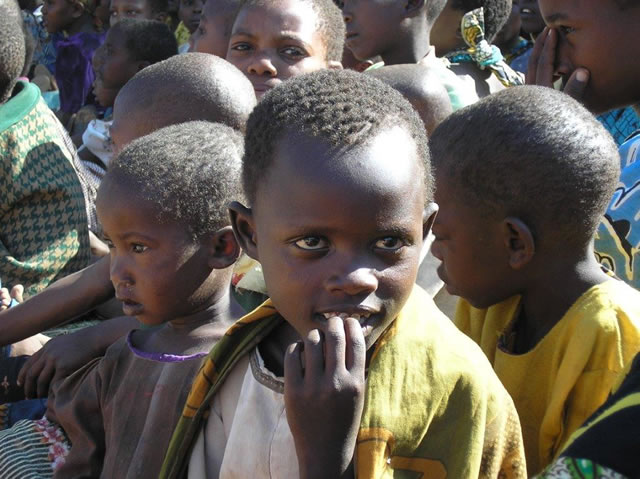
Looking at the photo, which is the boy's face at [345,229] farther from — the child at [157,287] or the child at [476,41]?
the child at [476,41]

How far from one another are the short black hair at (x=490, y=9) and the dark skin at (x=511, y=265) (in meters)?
3.25

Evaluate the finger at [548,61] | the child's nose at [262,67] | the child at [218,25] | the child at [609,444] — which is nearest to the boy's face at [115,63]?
the child at [218,25]

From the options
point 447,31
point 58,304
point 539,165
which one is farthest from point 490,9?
point 539,165

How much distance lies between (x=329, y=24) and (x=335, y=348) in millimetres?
2674

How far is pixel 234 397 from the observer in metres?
1.98

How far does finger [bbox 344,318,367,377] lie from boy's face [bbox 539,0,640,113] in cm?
155

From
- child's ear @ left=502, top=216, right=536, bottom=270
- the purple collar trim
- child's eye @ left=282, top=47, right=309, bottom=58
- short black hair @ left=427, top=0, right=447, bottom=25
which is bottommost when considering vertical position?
short black hair @ left=427, top=0, right=447, bottom=25

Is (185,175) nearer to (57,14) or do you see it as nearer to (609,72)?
(609,72)

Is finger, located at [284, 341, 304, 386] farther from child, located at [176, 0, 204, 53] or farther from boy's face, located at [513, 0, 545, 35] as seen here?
child, located at [176, 0, 204, 53]

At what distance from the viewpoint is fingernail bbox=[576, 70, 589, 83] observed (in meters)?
2.75

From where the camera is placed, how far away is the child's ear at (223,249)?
7.73ft

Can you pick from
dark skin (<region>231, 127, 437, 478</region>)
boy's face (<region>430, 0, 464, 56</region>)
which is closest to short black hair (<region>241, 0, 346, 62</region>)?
boy's face (<region>430, 0, 464, 56</region>)

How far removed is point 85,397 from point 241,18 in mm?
2008

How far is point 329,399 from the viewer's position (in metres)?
1.51
